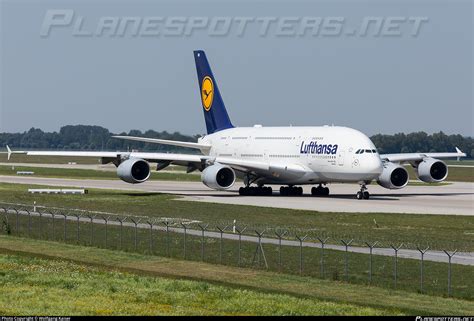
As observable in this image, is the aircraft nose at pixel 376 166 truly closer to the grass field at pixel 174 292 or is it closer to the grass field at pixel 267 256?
the grass field at pixel 267 256

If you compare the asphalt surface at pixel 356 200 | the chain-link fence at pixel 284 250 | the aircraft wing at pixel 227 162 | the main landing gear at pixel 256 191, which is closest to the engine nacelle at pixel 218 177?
the asphalt surface at pixel 356 200

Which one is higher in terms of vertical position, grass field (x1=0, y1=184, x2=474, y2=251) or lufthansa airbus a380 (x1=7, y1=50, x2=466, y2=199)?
lufthansa airbus a380 (x1=7, y1=50, x2=466, y2=199)

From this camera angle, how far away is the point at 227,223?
194ft

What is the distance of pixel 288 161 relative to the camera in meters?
81.8

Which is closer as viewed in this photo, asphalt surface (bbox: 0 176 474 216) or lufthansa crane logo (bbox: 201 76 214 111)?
asphalt surface (bbox: 0 176 474 216)

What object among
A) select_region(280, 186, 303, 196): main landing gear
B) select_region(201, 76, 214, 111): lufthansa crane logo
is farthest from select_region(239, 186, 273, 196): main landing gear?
select_region(201, 76, 214, 111): lufthansa crane logo

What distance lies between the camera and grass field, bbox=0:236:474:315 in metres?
31.6

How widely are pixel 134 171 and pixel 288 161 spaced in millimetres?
11781

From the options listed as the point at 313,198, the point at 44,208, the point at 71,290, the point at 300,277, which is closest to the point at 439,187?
the point at 313,198

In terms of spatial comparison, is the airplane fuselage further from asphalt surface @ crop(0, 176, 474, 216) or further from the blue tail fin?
the blue tail fin

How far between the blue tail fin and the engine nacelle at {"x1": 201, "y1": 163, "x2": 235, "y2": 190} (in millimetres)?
13670

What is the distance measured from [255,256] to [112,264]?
19.7 ft

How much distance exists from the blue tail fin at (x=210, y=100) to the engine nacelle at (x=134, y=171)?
13290 millimetres

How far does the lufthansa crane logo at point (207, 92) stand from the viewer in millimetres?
93312
